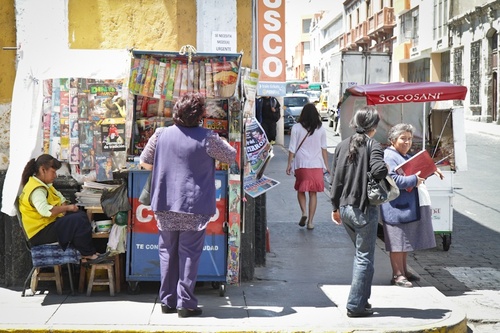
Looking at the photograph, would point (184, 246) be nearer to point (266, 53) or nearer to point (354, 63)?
point (266, 53)

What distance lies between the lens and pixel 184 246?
638 cm

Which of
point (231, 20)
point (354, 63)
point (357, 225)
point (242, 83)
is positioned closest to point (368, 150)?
point (357, 225)

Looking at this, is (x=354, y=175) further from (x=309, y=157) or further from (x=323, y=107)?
(x=323, y=107)

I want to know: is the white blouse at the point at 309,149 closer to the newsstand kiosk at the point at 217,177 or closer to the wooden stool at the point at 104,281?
the newsstand kiosk at the point at 217,177

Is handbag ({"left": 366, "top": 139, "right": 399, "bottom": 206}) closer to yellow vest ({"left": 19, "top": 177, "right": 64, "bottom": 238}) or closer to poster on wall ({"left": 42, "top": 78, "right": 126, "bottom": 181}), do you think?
poster on wall ({"left": 42, "top": 78, "right": 126, "bottom": 181})

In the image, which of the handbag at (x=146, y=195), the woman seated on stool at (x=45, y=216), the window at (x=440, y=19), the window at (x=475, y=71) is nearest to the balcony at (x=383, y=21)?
the window at (x=440, y=19)

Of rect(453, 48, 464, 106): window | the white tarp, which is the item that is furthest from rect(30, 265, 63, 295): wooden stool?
rect(453, 48, 464, 106): window

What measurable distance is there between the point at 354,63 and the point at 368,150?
2357 centimetres

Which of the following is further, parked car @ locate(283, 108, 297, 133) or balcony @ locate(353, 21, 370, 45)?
balcony @ locate(353, 21, 370, 45)

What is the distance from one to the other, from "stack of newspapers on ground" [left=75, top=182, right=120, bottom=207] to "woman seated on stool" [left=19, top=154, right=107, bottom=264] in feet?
0.91

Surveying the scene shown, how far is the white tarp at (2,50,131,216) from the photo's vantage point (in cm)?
714

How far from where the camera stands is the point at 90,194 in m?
7.30

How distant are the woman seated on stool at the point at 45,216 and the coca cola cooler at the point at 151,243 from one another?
423 millimetres

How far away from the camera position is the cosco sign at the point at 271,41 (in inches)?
350
